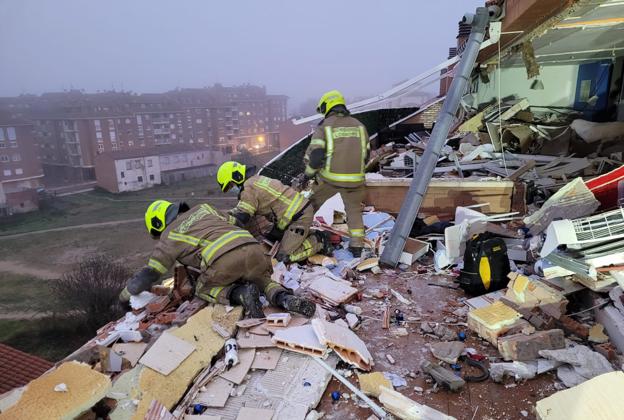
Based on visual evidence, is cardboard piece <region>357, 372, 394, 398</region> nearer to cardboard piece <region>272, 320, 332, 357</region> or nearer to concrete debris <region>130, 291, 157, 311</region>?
cardboard piece <region>272, 320, 332, 357</region>

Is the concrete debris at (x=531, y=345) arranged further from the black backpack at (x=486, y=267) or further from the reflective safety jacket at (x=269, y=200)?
the reflective safety jacket at (x=269, y=200)

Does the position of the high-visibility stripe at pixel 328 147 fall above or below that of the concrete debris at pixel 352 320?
above

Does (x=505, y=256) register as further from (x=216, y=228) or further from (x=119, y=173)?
(x=119, y=173)

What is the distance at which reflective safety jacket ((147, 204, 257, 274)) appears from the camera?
350 centimetres

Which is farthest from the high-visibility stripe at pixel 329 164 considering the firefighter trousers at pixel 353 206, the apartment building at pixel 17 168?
the apartment building at pixel 17 168

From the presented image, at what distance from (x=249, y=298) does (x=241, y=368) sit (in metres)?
0.72

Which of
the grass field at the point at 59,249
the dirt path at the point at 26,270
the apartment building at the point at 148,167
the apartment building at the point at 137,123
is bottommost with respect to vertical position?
the dirt path at the point at 26,270

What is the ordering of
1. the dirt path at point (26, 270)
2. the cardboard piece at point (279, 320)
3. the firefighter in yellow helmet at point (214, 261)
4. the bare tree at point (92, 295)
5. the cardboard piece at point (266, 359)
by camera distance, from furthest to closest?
the dirt path at point (26, 270) → the bare tree at point (92, 295) → the firefighter in yellow helmet at point (214, 261) → the cardboard piece at point (279, 320) → the cardboard piece at point (266, 359)

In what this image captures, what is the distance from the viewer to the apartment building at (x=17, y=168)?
32.7 m

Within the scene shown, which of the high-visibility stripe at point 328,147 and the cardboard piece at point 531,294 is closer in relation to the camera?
the cardboard piece at point 531,294

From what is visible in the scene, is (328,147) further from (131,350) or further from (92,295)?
(92,295)

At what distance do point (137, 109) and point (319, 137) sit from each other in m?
50.8

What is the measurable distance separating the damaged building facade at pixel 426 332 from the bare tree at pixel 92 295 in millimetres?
15042

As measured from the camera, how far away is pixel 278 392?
258cm
